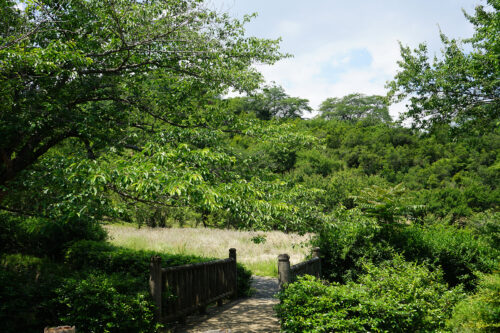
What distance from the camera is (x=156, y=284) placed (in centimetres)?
592

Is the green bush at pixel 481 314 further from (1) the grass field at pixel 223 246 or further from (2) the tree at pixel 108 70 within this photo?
(1) the grass field at pixel 223 246

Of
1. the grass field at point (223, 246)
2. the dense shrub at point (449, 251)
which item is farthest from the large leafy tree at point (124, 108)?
the grass field at point (223, 246)

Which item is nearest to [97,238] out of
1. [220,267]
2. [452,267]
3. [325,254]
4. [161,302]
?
[220,267]

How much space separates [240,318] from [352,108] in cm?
6923

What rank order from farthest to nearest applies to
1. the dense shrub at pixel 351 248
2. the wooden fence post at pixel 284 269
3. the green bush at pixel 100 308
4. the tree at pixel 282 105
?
the tree at pixel 282 105 → the dense shrub at pixel 351 248 → the wooden fence post at pixel 284 269 → the green bush at pixel 100 308

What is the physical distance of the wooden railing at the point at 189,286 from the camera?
19.6 feet

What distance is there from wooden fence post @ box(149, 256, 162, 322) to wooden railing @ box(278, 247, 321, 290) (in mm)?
2098

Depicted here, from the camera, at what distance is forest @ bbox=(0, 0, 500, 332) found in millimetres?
4863

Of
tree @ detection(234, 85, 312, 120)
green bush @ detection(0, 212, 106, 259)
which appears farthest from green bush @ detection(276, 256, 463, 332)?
tree @ detection(234, 85, 312, 120)

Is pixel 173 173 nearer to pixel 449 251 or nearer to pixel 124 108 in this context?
pixel 124 108

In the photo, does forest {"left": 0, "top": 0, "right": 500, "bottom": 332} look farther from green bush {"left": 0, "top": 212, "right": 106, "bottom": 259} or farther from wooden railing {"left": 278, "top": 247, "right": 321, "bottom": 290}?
wooden railing {"left": 278, "top": 247, "right": 321, "bottom": 290}

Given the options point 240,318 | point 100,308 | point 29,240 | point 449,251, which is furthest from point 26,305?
point 449,251

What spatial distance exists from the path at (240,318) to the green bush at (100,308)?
1.26 meters

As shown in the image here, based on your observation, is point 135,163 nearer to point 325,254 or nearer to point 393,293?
point 393,293
